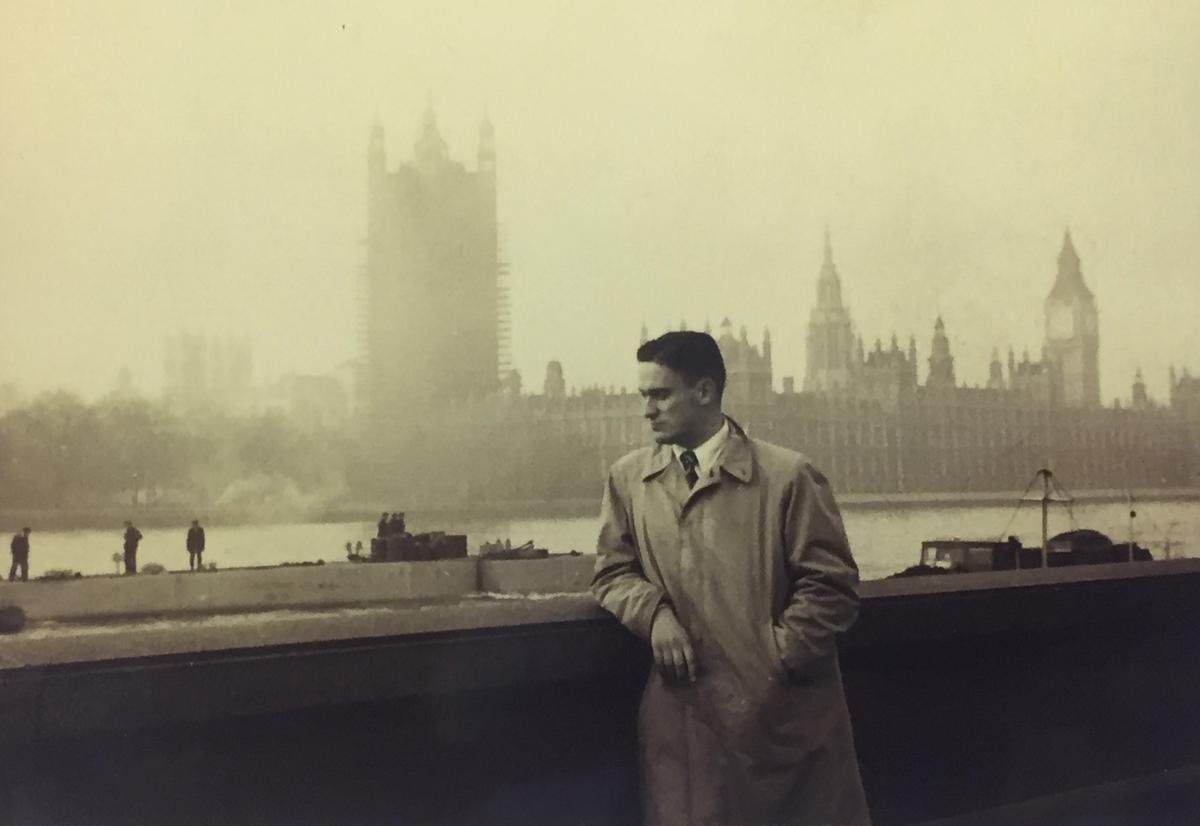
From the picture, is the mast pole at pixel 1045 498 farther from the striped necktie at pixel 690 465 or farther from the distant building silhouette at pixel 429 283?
the distant building silhouette at pixel 429 283

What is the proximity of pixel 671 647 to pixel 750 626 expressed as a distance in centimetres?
19

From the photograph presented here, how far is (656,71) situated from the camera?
3045mm

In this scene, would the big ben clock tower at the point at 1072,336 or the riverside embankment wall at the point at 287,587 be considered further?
the big ben clock tower at the point at 1072,336

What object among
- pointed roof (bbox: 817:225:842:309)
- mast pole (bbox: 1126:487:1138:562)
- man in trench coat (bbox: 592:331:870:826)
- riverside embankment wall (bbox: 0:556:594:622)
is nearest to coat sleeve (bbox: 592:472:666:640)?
man in trench coat (bbox: 592:331:870:826)

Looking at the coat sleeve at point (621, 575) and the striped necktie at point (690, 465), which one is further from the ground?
the striped necktie at point (690, 465)

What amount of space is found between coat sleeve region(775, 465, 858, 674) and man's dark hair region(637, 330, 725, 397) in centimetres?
34

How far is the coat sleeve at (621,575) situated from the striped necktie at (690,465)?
169 mm

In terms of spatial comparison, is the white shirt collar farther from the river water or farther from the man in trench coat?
the river water

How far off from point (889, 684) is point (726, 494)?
0.94 meters

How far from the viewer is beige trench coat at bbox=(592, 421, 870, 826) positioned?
7.68 feet

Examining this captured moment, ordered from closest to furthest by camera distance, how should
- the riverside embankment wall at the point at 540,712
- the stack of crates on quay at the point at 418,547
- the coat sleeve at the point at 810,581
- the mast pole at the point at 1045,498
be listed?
the riverside embankment wall at the point at 540,712, the coat sleeve at the point at 810,581, the stack of crates on quay at the point at 418,547, the mast pole at the point at 1045,498

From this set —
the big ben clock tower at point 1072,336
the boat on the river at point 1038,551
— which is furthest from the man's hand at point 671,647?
the big ben clock tower at point 1072,336

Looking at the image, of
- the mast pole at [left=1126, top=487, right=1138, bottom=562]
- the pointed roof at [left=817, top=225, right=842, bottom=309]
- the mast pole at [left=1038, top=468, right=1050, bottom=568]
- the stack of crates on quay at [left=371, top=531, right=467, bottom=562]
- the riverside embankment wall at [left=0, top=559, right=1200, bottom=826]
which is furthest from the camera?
the mast pole at [left=1126, top=487, right=1138, bottom=562]

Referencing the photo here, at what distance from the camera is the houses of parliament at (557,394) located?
109 inches
